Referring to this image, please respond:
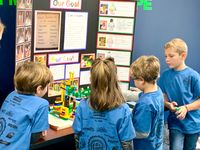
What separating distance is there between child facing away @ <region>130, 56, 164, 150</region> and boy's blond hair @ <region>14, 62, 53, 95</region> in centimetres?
54

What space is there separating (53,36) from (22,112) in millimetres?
884

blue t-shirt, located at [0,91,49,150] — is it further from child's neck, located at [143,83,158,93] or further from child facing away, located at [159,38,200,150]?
child facing away, located at [159,38,200,150]

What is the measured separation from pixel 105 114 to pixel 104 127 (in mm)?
68

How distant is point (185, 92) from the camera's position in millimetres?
2262

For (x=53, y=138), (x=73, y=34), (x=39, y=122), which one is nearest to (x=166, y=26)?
(x=73, y=34)

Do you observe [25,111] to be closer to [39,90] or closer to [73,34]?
[39,90]

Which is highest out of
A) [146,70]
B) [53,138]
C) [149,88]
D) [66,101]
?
[146,70]

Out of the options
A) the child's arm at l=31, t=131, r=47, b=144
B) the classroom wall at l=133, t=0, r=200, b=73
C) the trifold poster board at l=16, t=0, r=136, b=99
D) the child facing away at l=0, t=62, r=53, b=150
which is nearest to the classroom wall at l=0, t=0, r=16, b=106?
the trifold poster board at l=16, t=0, r=136, b=99

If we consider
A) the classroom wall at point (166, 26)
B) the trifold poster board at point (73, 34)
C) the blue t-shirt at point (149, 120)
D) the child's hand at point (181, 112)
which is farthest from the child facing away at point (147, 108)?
the classroom wall at point (166, 26)

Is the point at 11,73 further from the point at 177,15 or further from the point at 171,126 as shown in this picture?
the point at 177,15

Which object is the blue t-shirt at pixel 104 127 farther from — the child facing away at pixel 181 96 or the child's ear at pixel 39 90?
the child facing away at pixel 181 96

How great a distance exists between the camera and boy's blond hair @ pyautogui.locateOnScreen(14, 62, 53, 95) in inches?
66.1

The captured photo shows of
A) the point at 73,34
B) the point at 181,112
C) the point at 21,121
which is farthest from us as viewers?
the point at 73,34

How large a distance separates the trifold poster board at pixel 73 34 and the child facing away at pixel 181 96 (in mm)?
556
